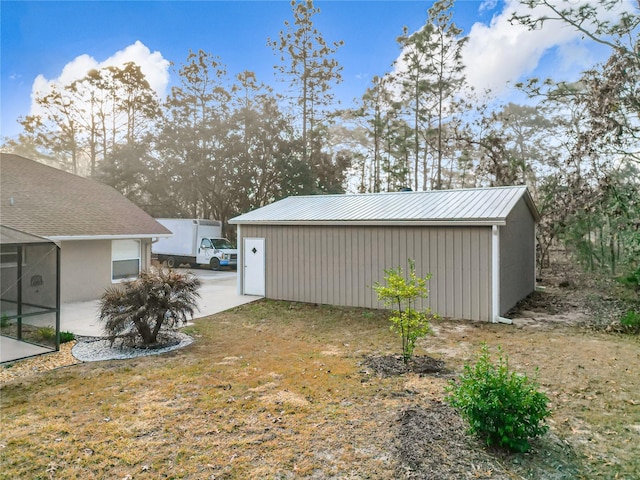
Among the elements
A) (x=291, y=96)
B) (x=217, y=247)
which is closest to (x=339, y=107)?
(x=291, y=96)

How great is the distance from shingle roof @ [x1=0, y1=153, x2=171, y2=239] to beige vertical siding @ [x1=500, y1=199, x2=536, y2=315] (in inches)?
382

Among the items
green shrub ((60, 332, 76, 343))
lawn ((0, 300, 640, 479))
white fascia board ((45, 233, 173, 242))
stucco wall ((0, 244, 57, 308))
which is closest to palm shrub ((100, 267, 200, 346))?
lawn ((0, 300, 640, 479))

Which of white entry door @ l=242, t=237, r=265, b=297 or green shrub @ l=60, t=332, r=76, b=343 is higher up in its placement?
white entry door @ l=242, t=237, r=265, b=297

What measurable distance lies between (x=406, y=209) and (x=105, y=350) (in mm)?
6863

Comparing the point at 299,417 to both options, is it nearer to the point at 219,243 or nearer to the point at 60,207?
the point at 60,207

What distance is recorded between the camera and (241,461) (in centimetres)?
308

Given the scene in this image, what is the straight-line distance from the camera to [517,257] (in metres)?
9.77

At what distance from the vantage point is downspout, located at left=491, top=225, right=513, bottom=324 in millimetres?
7734

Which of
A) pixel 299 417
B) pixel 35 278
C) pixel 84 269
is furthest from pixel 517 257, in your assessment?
pixel 84 269

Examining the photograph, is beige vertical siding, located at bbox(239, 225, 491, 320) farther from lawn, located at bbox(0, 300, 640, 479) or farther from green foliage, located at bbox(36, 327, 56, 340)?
green foliage, located at bbox(36, 327, 56, 340)

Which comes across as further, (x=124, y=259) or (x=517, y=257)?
(x=124, y=259)

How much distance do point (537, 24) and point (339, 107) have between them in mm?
13771

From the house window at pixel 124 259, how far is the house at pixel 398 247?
3.32 meters

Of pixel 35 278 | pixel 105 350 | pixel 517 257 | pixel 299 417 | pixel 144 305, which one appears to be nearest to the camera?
pixel 299 417
